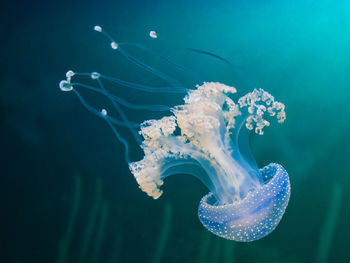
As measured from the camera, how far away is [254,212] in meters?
1.67

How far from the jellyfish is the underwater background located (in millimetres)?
385

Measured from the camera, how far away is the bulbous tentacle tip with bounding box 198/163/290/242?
167cm

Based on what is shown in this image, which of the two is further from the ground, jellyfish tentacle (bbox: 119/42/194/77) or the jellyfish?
jellyfish tentacle (bbox: 119/42/194/77)

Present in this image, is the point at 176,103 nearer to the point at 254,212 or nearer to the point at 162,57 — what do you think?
the point at 162,57

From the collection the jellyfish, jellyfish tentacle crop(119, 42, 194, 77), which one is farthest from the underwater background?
the jellyfish

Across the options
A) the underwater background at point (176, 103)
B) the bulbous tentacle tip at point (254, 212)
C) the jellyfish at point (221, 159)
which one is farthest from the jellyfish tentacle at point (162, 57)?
the bulbous tentacle tip at point (254, 212)

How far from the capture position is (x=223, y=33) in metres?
2.23

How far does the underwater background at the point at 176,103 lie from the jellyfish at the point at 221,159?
15.2 inches

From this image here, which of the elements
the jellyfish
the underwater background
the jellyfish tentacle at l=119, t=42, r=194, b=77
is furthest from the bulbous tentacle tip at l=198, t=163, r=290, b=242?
the jellyfish tentacle at l=119, t=42, r=194, b=77

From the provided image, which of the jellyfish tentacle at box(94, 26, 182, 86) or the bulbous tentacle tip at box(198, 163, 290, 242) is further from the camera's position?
the jellyfish tentacle at box(94, 26, 182, 86)

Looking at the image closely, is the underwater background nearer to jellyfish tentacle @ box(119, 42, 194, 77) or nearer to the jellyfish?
jellyfish tentacle @ box(119, 42, 194, 77)

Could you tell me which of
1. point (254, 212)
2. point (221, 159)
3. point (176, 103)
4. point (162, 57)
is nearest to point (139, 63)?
point (162, 57)

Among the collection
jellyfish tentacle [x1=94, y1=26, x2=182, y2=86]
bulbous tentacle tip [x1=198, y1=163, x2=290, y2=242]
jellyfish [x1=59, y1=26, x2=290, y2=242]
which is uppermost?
jellyfish tentacle [x1=94, y1=26, x2=182, y2=86]
